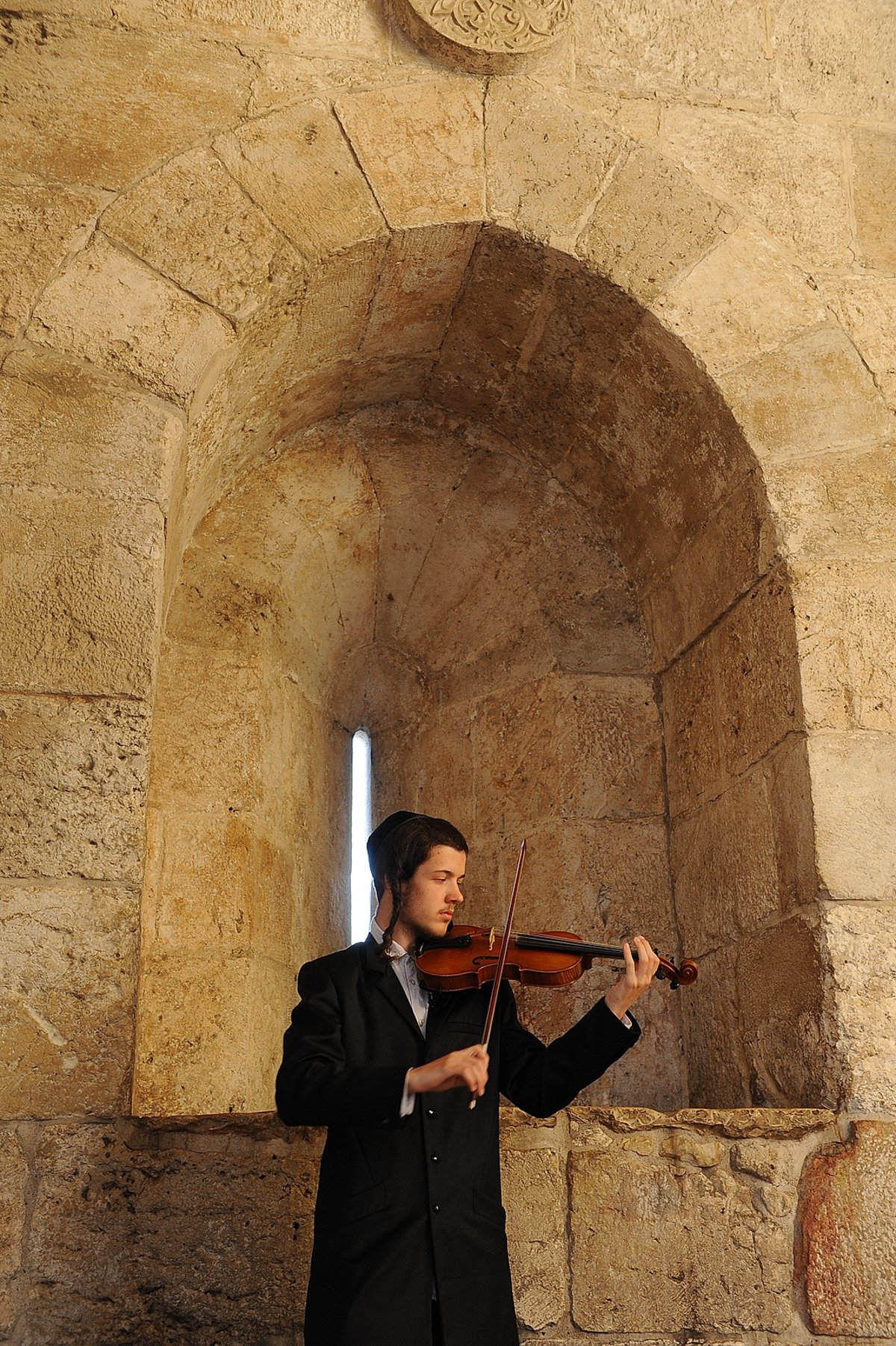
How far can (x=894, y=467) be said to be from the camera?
3.25 meters

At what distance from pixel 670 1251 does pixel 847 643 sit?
1.40 meters

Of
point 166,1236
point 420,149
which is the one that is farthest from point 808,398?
point 166,1236

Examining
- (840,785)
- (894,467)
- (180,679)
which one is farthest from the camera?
(180,679)

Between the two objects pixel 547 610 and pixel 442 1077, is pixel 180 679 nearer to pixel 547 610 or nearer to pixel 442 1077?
pixel 547 610

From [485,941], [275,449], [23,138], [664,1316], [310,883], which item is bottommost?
[664,1316]

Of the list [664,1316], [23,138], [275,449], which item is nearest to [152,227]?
[23,138]

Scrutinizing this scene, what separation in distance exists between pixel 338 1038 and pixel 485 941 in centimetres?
31

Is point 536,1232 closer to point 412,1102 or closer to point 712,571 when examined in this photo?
point 412,1102

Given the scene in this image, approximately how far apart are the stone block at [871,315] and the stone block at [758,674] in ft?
2.04

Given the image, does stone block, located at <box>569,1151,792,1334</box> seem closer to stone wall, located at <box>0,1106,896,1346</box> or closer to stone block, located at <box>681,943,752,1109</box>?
stone wall, located at <box>0,1106,896,1346</box>

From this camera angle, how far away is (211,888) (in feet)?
11.7

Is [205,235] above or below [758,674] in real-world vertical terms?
above

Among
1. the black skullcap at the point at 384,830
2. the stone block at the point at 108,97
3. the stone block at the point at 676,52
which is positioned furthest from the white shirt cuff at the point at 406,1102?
the stone block at the point at 676,52

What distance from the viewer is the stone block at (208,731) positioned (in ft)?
11.9
